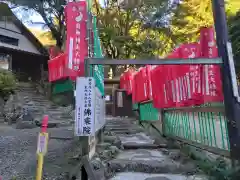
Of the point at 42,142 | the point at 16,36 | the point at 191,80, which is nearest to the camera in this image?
the point at 42,142

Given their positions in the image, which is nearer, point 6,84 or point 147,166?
point 147,166

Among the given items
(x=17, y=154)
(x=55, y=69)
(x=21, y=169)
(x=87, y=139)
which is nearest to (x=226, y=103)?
(x=87, y=139)

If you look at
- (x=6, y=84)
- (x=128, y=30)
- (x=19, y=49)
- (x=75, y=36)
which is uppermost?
(x=128, y=30)

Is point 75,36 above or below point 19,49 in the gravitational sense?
below

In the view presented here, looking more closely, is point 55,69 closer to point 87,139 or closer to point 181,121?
point 181,121

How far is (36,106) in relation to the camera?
53.2 feet

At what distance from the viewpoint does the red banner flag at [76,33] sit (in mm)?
6520

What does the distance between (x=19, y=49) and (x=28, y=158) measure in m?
16.4

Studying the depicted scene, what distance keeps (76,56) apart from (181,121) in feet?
10.7

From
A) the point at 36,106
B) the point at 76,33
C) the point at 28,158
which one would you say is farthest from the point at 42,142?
the point at 36,106

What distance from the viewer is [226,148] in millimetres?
4922

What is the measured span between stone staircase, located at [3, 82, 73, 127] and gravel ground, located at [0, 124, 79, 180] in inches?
230

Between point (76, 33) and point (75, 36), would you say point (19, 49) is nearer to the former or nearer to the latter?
point (75, 36)

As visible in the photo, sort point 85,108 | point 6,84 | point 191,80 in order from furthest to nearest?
1. point 6,84
2. point 191,80
3. point 85,108
